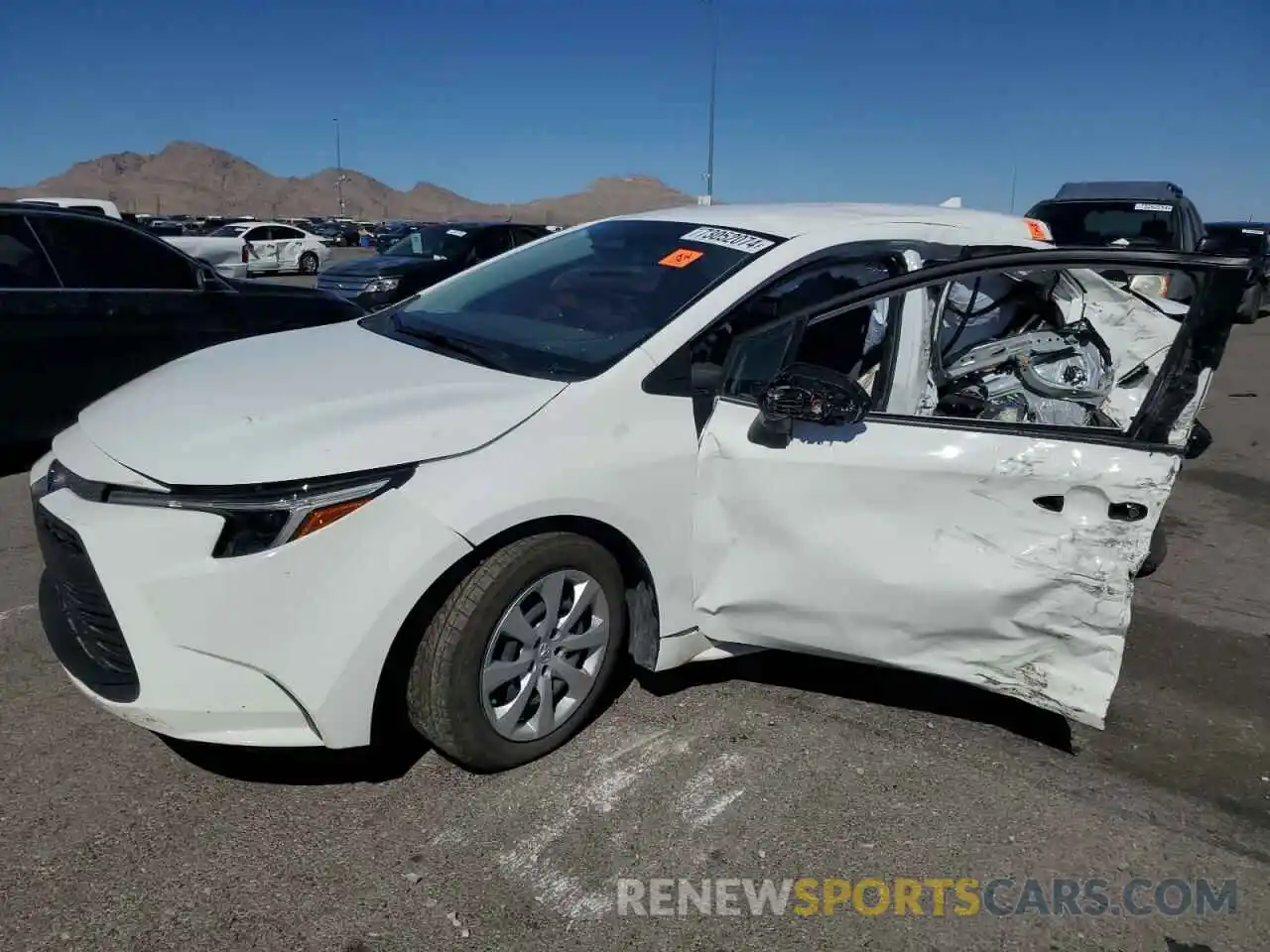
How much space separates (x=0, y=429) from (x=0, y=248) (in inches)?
39.7

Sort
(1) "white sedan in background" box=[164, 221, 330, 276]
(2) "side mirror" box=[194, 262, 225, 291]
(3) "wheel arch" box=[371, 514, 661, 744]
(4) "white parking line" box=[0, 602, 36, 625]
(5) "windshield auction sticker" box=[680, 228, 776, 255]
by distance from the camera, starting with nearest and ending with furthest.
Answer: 1. (3) "wheel arch" box=[371, 514, 661, 744]
2. (5) "windshield auction sticker" box=[680, 228, 776, 255]
3. (4) "white parking line" box=[0, 602, 36, 625]
4. (2) "side mirror" box=[194, 262, 225, 291]
5. (1) "white sedan in background" box=[164, 221, 330, 276]

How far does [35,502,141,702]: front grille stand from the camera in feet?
8.23

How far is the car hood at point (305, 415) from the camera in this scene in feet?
8.05

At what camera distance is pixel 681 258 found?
3387 millimetres

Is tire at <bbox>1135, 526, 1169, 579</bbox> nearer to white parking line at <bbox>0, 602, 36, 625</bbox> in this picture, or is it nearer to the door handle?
the door handle

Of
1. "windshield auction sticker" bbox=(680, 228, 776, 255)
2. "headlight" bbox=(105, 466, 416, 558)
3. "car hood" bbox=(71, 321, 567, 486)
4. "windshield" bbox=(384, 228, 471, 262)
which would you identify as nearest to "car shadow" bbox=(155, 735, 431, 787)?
"headlight" bbox=(105, 466, 416, 558)

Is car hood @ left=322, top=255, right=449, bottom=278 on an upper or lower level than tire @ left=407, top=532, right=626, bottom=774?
A: upper

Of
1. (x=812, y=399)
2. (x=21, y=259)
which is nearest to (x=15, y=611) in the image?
(x=21, y=259)

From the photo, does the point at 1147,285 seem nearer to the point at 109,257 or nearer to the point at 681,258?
the point at 681,258

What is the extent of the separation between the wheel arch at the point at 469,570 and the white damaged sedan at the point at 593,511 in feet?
0.04

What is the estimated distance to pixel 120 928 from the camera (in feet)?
7.30

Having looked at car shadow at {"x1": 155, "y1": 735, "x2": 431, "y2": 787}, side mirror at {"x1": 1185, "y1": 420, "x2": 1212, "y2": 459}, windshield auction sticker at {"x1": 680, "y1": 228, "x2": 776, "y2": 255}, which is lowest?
car shadow at {"x1": 155, "y1": 735, "x2": 431, "y2": 787}

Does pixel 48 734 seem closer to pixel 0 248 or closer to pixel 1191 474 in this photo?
pixel 0 248

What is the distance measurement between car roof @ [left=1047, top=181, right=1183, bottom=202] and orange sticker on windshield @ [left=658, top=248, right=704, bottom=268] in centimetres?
858
